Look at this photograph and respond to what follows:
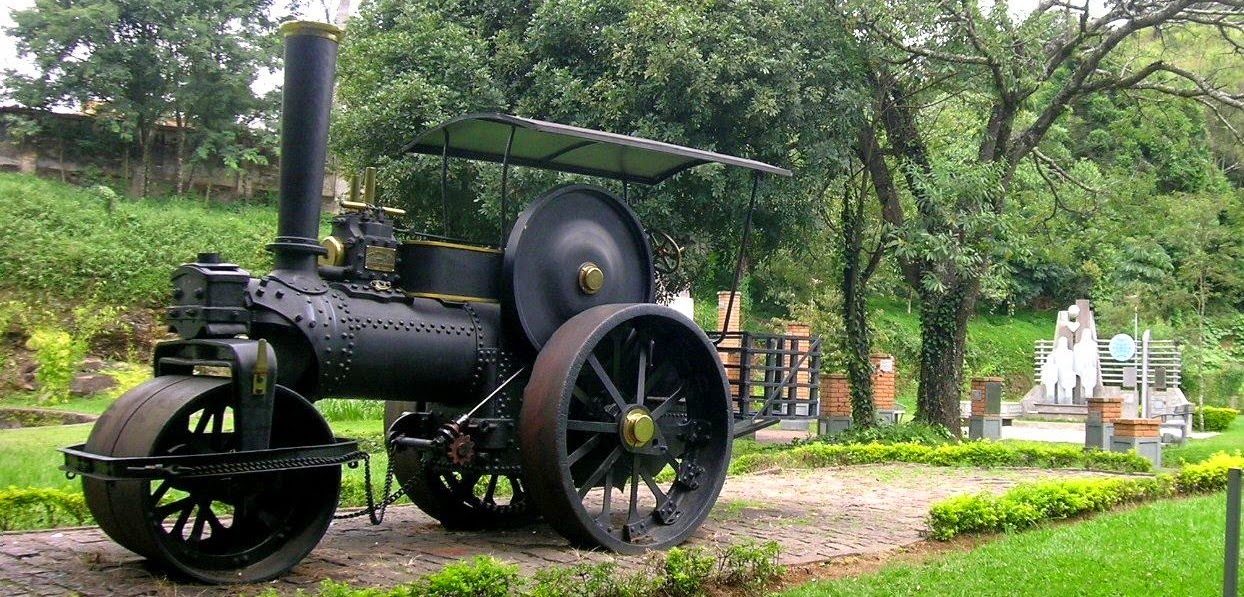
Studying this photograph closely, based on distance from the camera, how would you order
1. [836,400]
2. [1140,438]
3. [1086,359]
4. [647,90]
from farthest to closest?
→ [1086,359]
[836,400]
[1140,438]
[647,90]

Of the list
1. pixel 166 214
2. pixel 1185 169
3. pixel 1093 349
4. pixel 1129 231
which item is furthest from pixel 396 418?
pixel 1185 169

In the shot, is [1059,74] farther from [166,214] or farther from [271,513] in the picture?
[271,513]

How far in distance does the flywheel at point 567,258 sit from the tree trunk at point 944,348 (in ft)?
29.6

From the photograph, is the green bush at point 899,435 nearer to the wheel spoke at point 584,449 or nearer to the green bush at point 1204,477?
the green bush at point 1204,477

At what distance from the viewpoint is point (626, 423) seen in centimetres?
710

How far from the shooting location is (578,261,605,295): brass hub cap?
23.9ft

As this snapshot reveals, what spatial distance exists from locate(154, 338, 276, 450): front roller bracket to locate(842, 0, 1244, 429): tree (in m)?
9.78

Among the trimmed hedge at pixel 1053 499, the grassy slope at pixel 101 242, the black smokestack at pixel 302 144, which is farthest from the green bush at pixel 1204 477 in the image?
the grassy slope at pixel 101 242

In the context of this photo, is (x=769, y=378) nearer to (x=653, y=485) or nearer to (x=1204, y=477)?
(x=653, y=485)

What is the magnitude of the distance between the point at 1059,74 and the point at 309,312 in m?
33.1

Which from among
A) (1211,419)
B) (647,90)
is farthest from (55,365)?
(1211,419)

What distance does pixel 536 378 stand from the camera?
22.0 ft

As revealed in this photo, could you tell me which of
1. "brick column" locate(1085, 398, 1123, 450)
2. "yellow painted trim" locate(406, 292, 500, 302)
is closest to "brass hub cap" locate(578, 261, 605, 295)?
"yellow painted trim" locate(406, 292, 500, 302)

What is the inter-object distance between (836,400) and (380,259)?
1271cm
